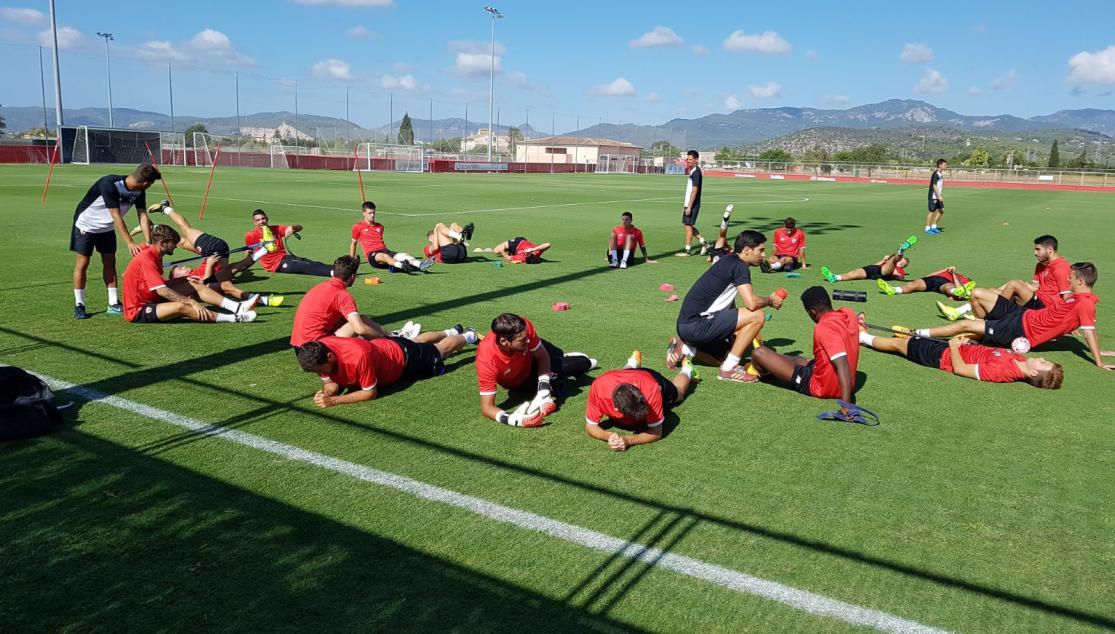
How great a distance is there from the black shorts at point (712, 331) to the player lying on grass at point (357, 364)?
2765 mm

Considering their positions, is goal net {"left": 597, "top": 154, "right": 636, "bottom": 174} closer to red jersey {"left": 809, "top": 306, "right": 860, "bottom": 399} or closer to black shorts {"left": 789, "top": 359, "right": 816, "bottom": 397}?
black shorts {"left": 789, "top": 359, "right": 816, "bottom": 397}

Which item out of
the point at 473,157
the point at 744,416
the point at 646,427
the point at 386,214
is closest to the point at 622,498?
the point at 646,427

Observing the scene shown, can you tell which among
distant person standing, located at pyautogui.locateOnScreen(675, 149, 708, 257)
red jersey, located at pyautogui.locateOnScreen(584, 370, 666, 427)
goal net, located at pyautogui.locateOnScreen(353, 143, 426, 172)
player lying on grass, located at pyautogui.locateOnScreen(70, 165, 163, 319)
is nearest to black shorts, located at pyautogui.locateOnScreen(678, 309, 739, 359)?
red jersey, located at pyautogui.locateOnScreen(584, 370, 666, 427)

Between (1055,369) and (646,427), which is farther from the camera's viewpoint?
(1055,369)

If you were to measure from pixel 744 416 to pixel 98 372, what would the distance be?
19.7 feet

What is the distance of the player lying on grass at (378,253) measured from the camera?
42.3 feet

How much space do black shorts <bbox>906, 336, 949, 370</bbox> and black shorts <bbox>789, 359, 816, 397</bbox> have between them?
1.92 metres

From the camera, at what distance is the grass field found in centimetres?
361

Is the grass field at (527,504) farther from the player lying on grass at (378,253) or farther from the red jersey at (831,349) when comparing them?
the player lying on grass at (378,253)

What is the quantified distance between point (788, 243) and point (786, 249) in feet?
0.42

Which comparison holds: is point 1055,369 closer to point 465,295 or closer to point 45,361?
point 465,295

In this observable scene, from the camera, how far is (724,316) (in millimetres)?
7633

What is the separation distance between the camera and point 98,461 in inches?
196

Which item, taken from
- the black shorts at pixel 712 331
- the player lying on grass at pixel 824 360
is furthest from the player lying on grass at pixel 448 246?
the player lying on grass at pixel 824 360
